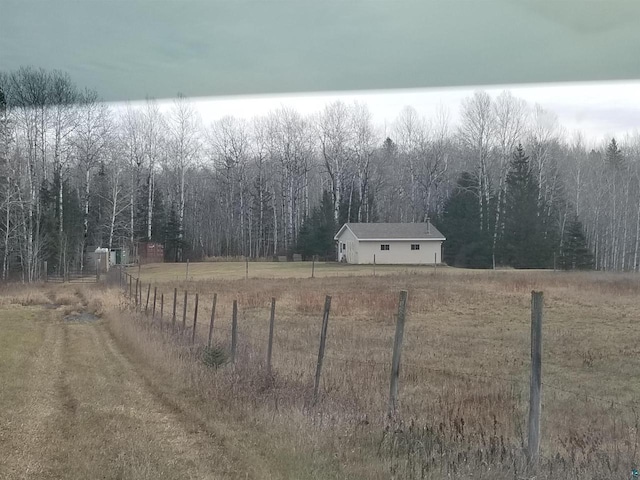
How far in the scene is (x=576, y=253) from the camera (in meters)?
60.3

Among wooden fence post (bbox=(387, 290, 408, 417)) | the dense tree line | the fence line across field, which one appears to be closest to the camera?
the fence line across field

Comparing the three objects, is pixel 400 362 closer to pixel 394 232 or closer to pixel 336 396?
pixel 336 396

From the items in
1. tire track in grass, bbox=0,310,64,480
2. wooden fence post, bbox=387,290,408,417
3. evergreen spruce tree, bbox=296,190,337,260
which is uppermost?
evergreen spruce tree, bbox=296,190,337,260

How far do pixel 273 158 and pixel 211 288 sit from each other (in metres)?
40.8

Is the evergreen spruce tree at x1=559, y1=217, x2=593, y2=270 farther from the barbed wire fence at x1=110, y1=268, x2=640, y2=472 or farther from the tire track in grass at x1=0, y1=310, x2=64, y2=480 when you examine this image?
the tire track in grass at x1=0, y1=310, x2=64, y2=480

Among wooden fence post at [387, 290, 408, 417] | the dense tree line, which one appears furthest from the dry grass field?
the dense tree line

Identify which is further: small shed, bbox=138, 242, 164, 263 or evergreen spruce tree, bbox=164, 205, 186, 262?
evergreen spruce tree, bbox=164, 205, 186, 262

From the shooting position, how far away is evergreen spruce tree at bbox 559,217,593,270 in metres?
60.2

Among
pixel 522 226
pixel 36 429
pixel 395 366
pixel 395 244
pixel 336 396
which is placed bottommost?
pixel 36 429

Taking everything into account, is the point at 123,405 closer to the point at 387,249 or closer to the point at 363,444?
the point at 363,444

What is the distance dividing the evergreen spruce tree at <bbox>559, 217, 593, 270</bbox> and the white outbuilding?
1139 cm

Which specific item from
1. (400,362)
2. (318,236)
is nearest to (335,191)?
(318,236)

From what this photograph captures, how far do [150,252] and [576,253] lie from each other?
4087 centimetres

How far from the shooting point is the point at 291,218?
234ft
